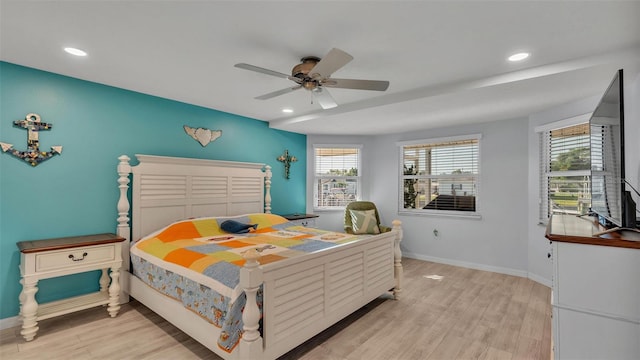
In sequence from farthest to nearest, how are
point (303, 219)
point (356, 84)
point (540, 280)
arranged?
point (303, 219), point (540, 280), point (356, 84)

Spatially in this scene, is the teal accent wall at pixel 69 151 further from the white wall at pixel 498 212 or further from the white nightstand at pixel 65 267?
the white wall at pixel 498 212

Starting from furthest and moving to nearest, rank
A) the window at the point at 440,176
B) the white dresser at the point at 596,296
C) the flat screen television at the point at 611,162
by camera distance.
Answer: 1. the window at the point at 440,176
2. the flat screen television at the point at 611,162
3. the white dresser at the point at 596,296

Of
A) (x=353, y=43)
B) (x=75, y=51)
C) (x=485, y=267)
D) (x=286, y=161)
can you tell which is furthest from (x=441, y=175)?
(x=75, y=51)

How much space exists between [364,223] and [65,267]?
152 inches

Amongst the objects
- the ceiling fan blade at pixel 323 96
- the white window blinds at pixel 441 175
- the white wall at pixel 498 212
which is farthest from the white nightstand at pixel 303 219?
the ceiling fan blade at pixel 323 96

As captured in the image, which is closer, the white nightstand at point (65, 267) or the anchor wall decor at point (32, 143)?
the white nightstand at point (65, 267)

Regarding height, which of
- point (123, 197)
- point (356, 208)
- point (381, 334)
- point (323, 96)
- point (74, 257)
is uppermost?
point (323, 96)

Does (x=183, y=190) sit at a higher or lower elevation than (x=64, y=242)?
higher

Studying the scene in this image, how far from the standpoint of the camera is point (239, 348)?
1892 mm

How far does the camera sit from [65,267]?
2.63m

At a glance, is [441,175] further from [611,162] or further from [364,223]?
[611,162]

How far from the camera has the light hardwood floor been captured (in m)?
2.31

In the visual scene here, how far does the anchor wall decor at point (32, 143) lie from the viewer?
272 centimetres

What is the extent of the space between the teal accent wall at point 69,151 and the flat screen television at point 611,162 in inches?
161
